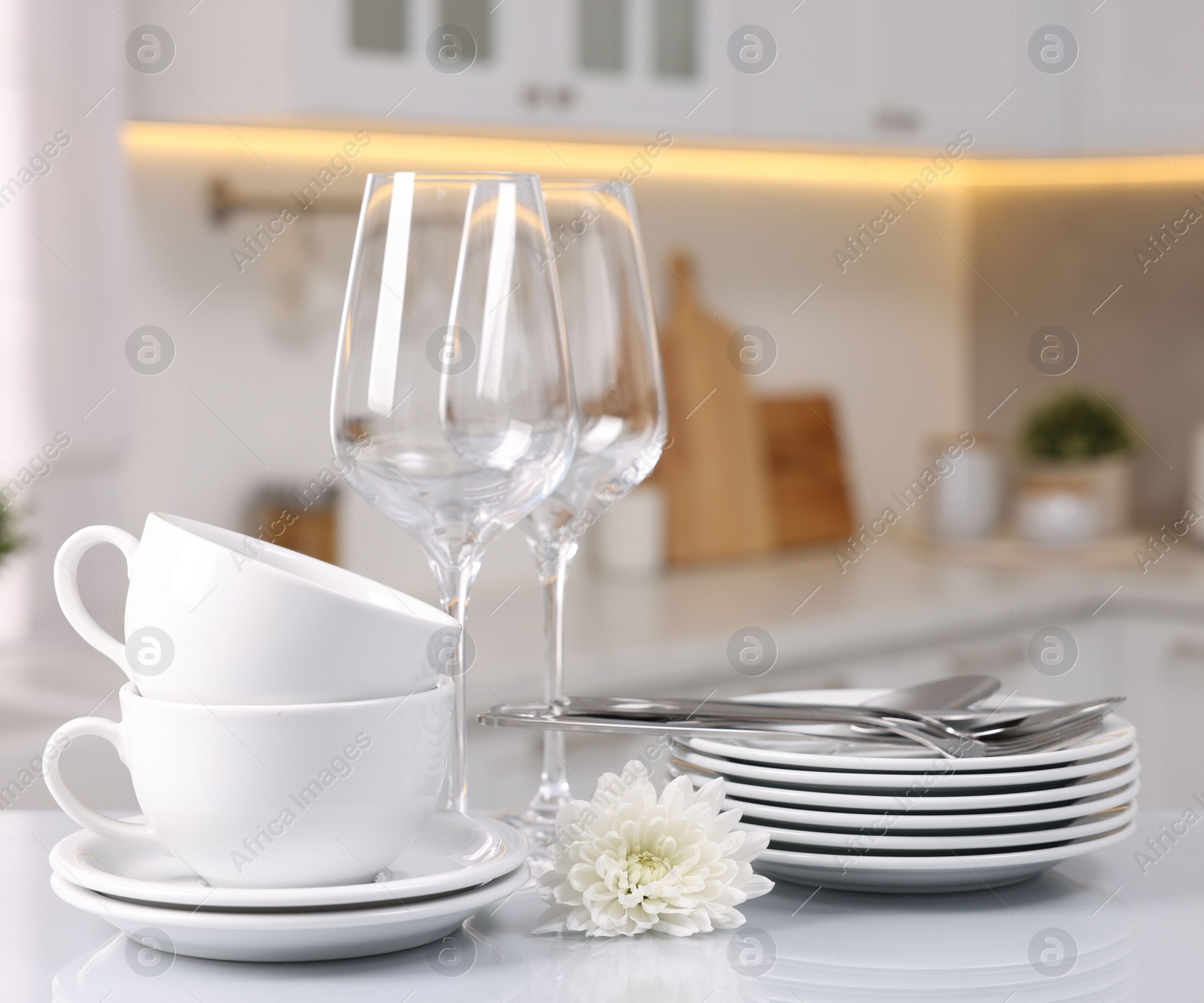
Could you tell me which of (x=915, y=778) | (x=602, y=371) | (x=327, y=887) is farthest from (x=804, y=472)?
(x=327, y=887)

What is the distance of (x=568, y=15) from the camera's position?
2053 mm

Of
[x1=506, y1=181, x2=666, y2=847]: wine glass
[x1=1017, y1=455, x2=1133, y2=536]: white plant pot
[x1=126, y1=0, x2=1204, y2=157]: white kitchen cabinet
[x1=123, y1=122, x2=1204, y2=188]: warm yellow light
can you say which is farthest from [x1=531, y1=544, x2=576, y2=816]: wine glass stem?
[x1=1017, y1=455, x2=1133, y2=536]: white plant pot

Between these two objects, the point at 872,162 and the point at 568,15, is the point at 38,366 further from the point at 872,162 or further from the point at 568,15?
the point at 872,162

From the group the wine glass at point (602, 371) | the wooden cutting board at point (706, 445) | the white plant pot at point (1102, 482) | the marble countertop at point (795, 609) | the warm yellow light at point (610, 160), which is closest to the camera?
the wine glass at point (602, 371)

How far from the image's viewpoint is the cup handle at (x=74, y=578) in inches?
21.4

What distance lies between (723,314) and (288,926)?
2223mm

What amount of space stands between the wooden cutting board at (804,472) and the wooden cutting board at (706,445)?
84 mm

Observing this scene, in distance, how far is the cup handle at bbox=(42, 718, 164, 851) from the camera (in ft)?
1.75

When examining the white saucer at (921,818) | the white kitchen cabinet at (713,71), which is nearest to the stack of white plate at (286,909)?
the white saucer at (921,818)

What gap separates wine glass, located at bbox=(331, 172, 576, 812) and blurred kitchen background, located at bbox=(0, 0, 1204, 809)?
0.94m

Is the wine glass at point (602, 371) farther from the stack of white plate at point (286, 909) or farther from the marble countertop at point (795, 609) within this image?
the marble countertop at point (795, 609)

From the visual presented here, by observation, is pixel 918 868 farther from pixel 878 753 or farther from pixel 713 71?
pixel 713 71

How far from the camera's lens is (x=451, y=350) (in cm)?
60

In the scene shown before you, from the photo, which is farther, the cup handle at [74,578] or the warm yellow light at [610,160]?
the warm yellow light at [610,160]
